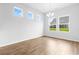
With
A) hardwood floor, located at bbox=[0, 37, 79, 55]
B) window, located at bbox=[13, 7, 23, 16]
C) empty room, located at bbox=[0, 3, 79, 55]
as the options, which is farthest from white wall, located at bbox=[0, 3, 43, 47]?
hardwood floor, located at bbox=[0, 37, 79, 55]

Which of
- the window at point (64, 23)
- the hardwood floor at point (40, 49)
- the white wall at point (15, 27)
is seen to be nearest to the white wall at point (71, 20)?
the window at point (64, 23)

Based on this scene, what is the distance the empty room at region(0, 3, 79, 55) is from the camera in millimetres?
3692

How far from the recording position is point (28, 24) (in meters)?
5.06

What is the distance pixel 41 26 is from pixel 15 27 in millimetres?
1738

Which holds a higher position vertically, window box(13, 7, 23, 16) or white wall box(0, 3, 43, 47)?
window box(13, 7, 23, 16)

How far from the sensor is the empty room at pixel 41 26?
369 cm

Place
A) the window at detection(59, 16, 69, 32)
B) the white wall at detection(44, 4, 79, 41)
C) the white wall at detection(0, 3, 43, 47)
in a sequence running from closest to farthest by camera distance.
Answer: the white wall at detection(0, 3, 43, 47) → the window at detection(59, 16, 69, 32) → the white wall at detection(44, 4, 79, 41)

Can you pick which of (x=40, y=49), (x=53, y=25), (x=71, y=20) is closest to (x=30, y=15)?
(x=53, y=25)

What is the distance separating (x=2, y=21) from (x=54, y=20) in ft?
8.58

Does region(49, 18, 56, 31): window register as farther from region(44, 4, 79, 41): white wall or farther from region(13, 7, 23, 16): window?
region(13, 7, 23, 16): window

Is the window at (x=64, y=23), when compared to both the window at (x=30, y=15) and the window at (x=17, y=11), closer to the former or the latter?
the window at (x=30, y=15)

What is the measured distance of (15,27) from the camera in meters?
4.18

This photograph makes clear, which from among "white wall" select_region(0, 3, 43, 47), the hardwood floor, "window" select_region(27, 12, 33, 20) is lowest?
the hardwood floor

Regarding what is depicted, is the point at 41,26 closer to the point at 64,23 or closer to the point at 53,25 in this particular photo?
the point at 53,25
